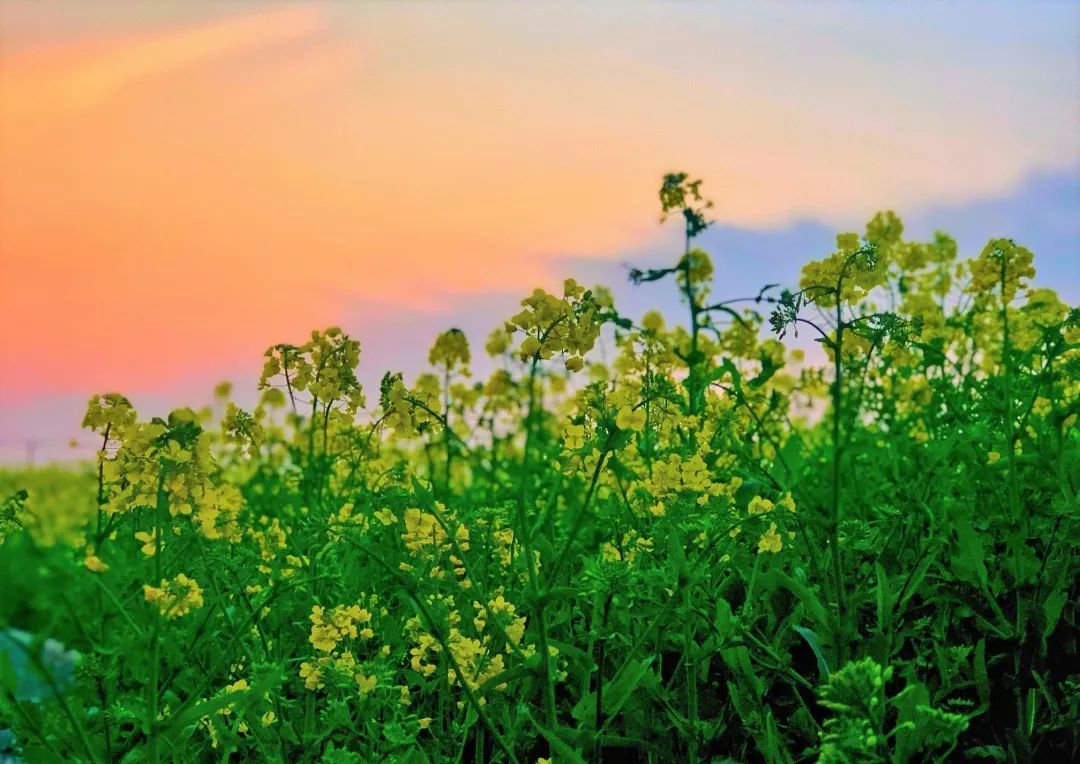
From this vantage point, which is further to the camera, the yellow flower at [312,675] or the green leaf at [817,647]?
the yellow flower at [312,675]

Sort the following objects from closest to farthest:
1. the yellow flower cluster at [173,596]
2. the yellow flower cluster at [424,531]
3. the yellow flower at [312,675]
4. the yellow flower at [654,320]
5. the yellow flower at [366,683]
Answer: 1. the yellow flower cluster at [173,596]
2. the yellow flower at [366,683]
3. the yellow flower at [312,675]
4. the yellow flower cluster at [424,531]
5. the yellow flower at [654,320]

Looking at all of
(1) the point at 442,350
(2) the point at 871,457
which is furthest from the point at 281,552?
(2) the point at 871,457

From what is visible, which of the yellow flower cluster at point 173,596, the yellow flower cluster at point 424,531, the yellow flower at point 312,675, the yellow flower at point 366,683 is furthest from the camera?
the yellow flower cluster at point 424,531

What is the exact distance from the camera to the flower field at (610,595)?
249 centimetres

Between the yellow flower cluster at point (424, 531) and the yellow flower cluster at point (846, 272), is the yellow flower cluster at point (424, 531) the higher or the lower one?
the lower one

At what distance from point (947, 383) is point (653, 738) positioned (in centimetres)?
210

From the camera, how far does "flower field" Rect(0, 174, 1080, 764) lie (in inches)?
97.9

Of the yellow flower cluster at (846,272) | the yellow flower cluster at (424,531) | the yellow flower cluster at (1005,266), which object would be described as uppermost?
the yellow flower cluster at (1005,266)

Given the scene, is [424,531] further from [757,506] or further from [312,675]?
[757,506]

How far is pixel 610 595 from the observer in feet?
8.61

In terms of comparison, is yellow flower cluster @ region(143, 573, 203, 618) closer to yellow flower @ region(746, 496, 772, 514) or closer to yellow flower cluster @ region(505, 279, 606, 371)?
yellow flower cluster @ region(505, 279, 606, 371)

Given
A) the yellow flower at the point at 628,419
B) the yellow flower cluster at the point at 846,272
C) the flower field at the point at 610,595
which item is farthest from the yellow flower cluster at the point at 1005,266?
the yellow flower at the point at 628,419

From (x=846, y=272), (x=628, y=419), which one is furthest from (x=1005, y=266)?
(x=628, y=419)

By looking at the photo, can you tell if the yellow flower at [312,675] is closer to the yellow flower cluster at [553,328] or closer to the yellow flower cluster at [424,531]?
the yellow flower cluster at [424,531]
